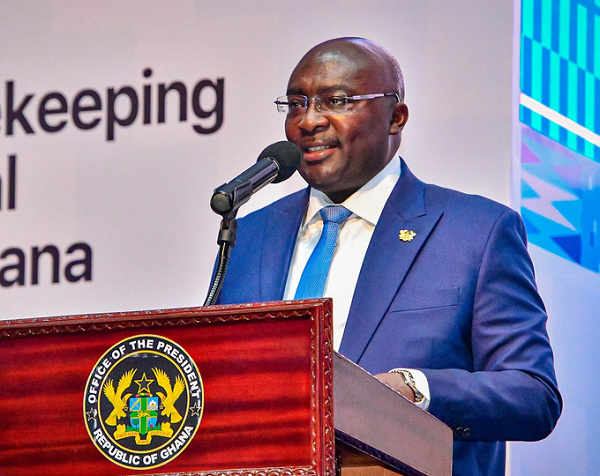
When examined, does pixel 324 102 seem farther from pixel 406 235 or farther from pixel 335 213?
pixel 406 235

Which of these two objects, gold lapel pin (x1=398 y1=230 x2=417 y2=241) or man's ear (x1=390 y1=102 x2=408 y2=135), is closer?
gold lapel pin (x1=398 y1=230 x2=417 y2=241)

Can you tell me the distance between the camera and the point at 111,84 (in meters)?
3.90

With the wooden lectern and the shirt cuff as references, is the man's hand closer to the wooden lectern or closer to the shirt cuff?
the shirt cuff

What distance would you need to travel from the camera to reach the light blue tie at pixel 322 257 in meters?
2.79

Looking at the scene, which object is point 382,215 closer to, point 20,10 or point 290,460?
point 290,460

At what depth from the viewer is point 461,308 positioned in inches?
106

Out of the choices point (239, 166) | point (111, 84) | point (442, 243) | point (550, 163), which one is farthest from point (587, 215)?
point (111, 84)

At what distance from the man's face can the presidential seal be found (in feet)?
4.29

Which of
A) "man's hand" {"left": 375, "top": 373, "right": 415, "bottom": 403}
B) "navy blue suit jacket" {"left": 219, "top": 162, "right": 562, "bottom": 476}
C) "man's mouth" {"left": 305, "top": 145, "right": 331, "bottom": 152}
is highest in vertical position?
"man's mouth" {"left": 305, "top": 145, "right": 331, "bottom": 152}

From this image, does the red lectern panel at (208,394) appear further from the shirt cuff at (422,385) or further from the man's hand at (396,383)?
the shirt cuff at (422,385)

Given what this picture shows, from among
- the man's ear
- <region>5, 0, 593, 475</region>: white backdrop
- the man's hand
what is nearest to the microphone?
the man's hand

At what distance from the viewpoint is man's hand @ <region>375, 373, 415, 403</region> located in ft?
6.86

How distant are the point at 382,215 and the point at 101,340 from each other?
1.28m

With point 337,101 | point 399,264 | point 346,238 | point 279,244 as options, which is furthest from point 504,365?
point 337,101
